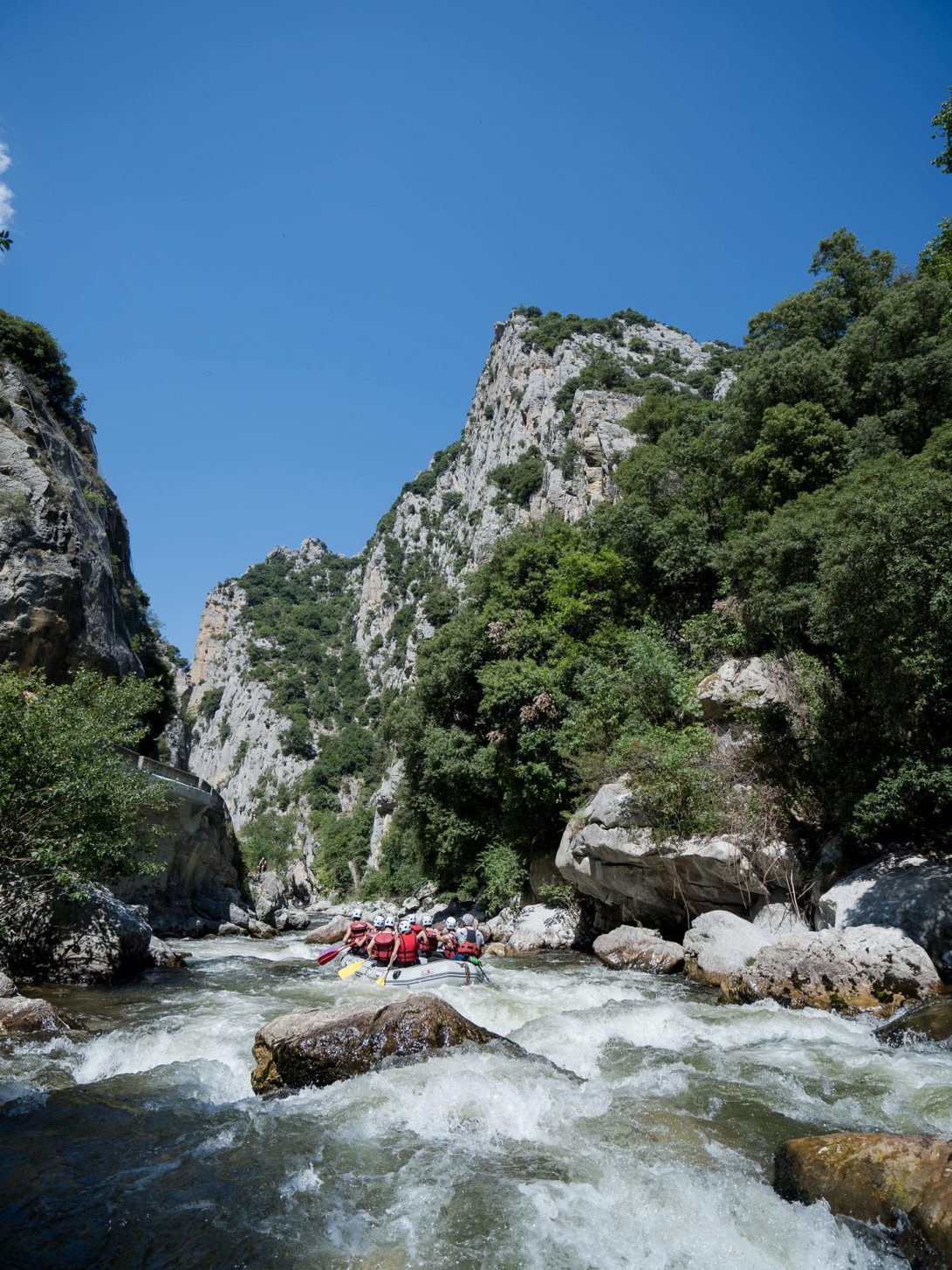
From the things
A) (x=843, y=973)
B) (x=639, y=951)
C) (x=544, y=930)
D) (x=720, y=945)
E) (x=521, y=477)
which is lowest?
A: (x=544, y=930)

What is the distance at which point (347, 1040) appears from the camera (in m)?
6.44

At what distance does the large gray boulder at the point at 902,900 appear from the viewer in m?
9.91

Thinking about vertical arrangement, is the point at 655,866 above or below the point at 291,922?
above

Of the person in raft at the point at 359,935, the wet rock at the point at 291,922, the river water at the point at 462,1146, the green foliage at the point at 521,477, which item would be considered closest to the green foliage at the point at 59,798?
the river water at the point at 462,1146

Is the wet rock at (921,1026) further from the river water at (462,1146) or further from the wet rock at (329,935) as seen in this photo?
the wet rock at (329,935)

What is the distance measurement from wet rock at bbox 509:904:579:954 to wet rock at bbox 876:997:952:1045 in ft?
37.3

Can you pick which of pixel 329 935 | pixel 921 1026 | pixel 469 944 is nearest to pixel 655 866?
pixel 469 944

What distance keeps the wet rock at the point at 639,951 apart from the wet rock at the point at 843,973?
280 centimetres

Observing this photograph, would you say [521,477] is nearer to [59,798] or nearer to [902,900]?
[59,798]

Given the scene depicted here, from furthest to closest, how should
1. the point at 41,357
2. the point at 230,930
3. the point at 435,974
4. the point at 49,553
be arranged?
the point at 41,357, the point at 230,930, the point at 49,553, the point at 435,974

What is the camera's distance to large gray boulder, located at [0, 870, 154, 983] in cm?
1162

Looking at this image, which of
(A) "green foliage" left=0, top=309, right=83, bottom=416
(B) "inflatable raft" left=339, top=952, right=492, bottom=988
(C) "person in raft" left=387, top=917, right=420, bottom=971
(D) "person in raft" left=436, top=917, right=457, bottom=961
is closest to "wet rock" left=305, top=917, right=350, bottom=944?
(D) "person in raft" left=436, top=917, right=457, bottom=961

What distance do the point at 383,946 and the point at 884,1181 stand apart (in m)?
10.4

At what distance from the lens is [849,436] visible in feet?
67.3
